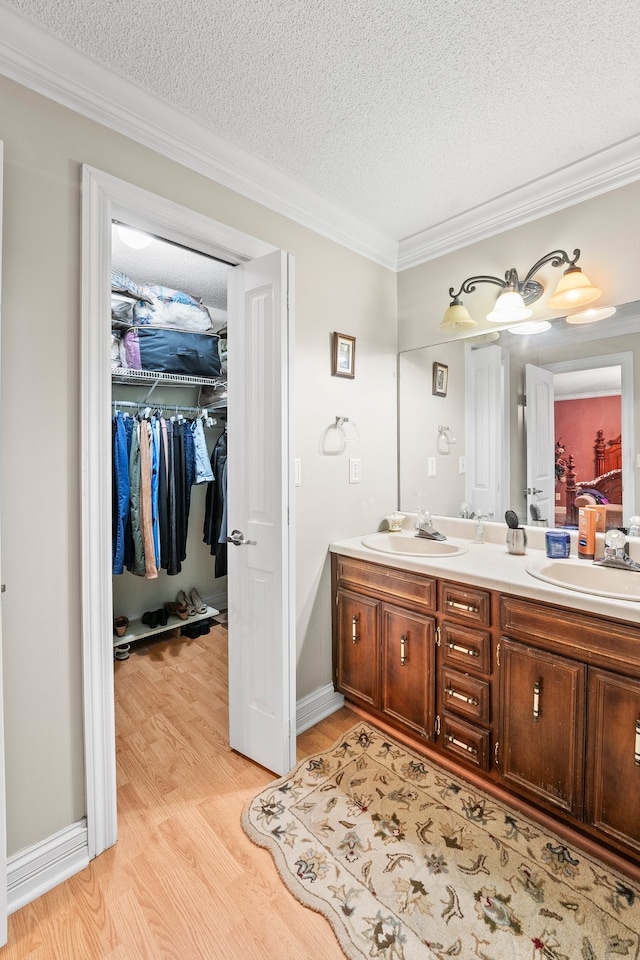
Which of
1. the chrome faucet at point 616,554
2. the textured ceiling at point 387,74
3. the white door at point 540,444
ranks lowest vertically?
the chrome faucet at point 616,554

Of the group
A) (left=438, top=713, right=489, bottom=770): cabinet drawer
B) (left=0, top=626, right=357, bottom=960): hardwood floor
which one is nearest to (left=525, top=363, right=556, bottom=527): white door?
(left=438, top=713, right=489, bottom=770): cabinet drawer

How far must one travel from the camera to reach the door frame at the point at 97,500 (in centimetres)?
138

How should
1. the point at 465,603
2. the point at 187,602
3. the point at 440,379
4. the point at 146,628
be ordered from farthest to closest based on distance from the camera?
the point at 187,602
the point at 146,628
the point at 440,379
the point at 465,603

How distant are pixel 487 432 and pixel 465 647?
1117 millimetres

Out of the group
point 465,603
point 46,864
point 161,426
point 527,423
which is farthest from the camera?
point 161,426

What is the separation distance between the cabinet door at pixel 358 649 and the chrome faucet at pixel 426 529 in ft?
1.58

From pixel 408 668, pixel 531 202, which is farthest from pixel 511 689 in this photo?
pixel 531 202

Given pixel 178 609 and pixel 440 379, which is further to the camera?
pixel 178 609

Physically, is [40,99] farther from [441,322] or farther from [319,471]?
[441,322]

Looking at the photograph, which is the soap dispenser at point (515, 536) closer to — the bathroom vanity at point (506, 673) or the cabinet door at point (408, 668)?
the bathroom vanity at point (506, 673)

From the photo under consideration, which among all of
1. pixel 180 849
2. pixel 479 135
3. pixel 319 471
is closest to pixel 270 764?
pixel 180 849

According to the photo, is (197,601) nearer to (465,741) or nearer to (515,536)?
(465,741)

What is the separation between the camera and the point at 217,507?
3316 mm

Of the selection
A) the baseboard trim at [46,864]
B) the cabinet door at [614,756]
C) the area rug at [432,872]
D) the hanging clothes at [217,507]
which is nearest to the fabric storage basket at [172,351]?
the hanging clothes at [217,507]
